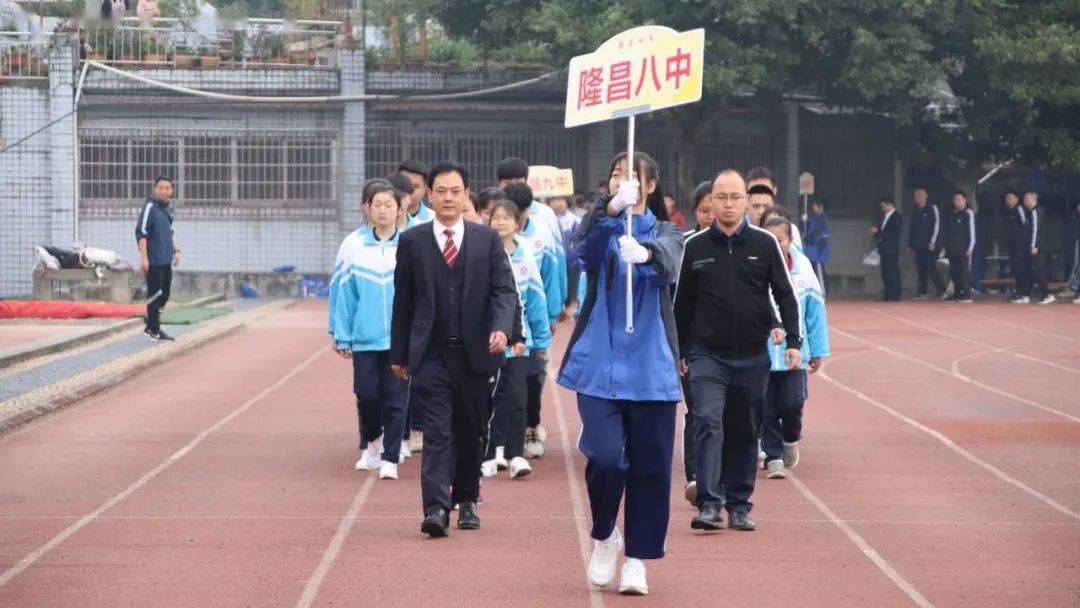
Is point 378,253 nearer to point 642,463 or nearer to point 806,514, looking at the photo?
point 806,514

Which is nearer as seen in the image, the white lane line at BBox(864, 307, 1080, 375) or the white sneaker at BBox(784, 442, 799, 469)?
the white sneaker at BBox(784, 442, 799, 469)

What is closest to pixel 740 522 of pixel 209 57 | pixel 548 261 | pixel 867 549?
pixel 867 549

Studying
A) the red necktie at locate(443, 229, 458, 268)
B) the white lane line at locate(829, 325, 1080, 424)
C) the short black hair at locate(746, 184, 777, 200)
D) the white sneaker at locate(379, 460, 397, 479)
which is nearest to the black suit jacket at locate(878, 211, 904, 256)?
the white lane line at locate(829, 325, 1080, 424)

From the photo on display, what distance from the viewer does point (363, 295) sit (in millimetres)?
11031

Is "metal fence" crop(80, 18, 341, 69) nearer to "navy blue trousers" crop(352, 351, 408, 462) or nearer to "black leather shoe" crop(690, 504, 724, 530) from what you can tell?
"navy blue trousers" crop(352, 351, 408, 462)

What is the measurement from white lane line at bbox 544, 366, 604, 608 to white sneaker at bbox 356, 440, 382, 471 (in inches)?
46.3

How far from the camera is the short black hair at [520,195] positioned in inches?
457

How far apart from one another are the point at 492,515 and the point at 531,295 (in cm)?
204

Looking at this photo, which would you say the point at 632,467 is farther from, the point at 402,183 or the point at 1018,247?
the point at 1018,247

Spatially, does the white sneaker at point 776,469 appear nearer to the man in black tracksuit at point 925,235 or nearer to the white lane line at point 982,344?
the white lane line at point 982,344

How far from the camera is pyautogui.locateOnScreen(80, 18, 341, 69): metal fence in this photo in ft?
106

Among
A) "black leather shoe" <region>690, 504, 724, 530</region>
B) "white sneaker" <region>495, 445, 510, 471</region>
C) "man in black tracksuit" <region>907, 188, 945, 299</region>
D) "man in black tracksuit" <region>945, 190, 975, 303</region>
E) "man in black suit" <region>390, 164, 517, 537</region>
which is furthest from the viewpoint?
"man in black tracksuit" <region>907, 188, 945, 299</region>

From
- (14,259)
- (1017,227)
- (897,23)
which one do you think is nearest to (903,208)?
(1017,227)

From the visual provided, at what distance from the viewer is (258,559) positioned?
8.26 metres
